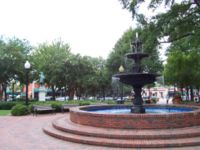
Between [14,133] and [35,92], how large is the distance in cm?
7323

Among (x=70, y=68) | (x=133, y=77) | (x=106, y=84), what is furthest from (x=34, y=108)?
(x=106, y=84)

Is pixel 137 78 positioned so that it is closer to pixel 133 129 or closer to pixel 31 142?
pixel 133 129

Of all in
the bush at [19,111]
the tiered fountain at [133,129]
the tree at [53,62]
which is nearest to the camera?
the tiered fountain at [133,129]

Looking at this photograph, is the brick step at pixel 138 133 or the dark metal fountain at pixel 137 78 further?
the dark metal fountain at pixel 137 78

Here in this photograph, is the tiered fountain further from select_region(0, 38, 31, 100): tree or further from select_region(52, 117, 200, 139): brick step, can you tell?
select_region(0, 38, 31, 100): tree

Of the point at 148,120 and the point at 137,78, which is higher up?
the point at 137,78

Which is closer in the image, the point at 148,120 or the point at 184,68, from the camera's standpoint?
the point at 148,120

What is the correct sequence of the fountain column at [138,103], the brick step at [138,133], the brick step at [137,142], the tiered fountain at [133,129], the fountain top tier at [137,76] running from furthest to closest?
the fountain column at [138,103] < the fountain top tier at [137,76] < the brick step at [138,133] < the tiered fountain at [133,129] < the brick step at [137,142]

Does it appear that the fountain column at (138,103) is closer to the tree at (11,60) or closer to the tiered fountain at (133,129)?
the tiered fountain at (133,129)

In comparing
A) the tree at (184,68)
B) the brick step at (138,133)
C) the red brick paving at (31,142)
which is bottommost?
the red brick paving at (31,142)

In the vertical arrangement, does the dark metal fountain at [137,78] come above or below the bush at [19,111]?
above

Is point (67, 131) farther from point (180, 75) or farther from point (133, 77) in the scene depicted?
point (180, 75)

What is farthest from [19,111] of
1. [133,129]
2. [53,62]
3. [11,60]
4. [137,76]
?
[53,62]

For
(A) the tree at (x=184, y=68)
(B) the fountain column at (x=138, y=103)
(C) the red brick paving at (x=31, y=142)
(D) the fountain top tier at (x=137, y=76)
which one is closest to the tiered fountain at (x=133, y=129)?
(D) the fountain top tier at (x=137, y=76)
